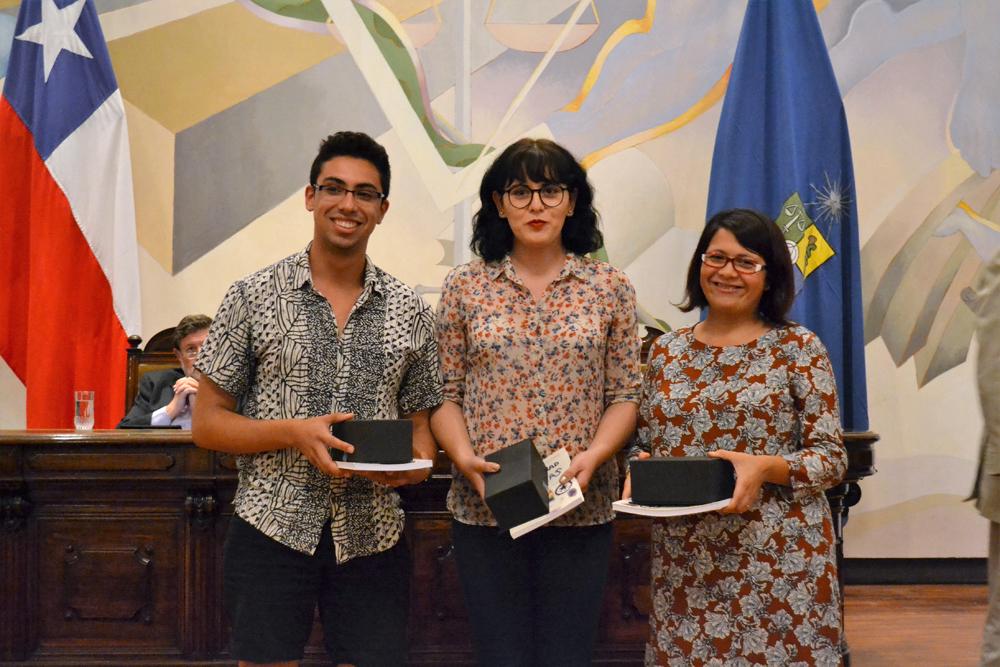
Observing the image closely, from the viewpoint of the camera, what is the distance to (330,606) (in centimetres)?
167

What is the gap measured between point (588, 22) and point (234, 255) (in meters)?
Result: 2.26

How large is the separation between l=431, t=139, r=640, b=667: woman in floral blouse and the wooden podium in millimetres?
1228

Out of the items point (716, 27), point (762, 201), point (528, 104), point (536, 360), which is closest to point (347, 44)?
A: point (528, 104)

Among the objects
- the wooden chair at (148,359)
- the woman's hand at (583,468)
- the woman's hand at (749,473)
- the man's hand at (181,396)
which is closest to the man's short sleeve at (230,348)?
the woman's hand at (583,468)

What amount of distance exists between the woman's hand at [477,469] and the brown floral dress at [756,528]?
0.37 m

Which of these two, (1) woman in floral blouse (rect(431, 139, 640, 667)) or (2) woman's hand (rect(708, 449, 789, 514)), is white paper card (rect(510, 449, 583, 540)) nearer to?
(1) woman in floral blouse (rect(431, 139, 640, 667))

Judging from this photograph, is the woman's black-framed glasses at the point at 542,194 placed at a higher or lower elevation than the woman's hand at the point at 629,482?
higher

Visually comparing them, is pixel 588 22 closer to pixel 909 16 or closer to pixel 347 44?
pixel 347 44

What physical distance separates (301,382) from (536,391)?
17.9 inches

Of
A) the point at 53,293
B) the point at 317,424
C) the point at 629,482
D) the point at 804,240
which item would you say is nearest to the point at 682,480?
the point at 629,482

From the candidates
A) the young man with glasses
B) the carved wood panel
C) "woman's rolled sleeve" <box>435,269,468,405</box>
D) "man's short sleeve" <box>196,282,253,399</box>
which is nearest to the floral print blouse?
"woman's rolled sleeve" <box>435,269,468,405</box>

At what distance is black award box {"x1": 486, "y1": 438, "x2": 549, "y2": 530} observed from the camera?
5.14ft

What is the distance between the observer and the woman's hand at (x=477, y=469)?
5.51 feet

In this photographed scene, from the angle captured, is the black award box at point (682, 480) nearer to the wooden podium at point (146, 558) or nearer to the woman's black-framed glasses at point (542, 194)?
the woman's black-framed glasses at point (542, 194)
